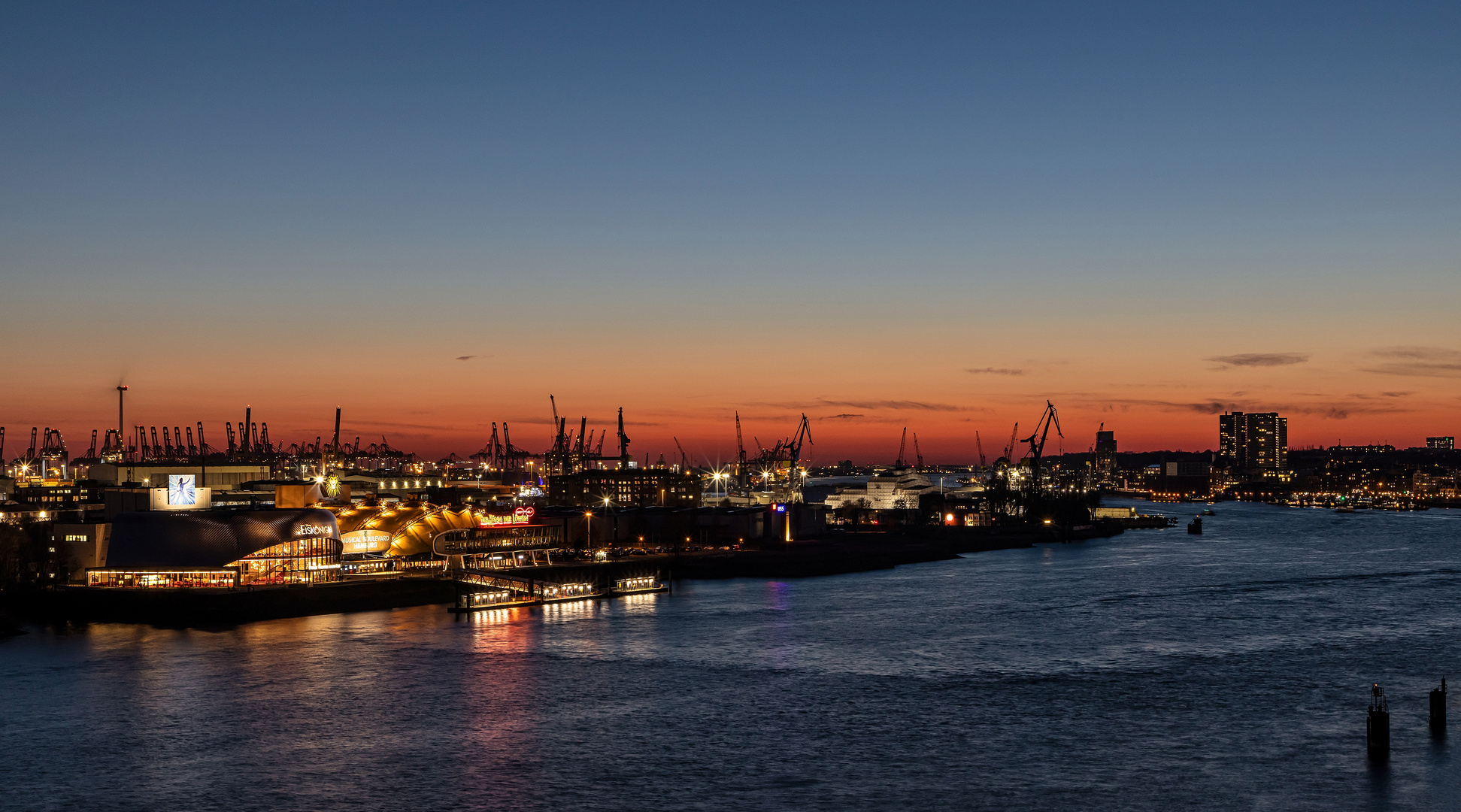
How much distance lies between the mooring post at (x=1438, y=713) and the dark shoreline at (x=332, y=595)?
36940 millimetres

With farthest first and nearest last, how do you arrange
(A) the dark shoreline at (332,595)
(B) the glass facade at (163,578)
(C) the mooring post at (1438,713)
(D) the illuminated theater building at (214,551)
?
(D) the illuminated theater building at (214,551)
(B) the glass facade at (163,578)
(A) the dark shoreline at (332,595)
(C) the mooring post at (1438,713)

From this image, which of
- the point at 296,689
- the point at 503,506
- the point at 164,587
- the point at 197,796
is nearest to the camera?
the point at 197,796

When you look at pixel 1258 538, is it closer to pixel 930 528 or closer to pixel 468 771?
pixel 930 528

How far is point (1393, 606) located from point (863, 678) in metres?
28.0

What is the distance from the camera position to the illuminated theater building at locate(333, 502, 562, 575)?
5481 cm

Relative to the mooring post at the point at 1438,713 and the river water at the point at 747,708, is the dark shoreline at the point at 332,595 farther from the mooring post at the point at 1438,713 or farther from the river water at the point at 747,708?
the mooring post at the point at 1438,713

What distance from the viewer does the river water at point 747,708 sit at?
2114 cm

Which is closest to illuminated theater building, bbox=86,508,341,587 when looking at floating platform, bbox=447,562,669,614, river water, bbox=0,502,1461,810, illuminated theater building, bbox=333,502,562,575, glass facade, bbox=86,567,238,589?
glass facade, bbox=86,567,238,589

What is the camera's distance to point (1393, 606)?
1861 inches

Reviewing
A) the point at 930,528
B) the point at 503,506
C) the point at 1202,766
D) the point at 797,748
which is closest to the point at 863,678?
the point at 797,748

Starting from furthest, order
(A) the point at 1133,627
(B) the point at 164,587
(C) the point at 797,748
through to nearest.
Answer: (B) the point at 164,587, (A) the point at 1133,627, (C) the point at 797,748

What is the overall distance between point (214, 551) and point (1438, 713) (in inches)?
1683

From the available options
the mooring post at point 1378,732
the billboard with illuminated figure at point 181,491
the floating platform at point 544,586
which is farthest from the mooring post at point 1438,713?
the billboard with illuminated figure at point 181,491

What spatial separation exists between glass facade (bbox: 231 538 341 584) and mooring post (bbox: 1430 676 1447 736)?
39924 millimetres
